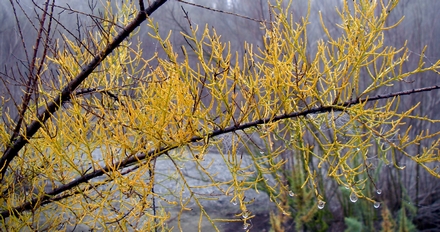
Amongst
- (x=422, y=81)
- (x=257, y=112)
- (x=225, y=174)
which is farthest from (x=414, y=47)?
(x=257, y=112)

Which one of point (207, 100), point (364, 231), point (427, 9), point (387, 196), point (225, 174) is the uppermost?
point (427, 9)

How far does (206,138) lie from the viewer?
65.3 inches

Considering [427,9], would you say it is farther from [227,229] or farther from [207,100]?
[227,229]

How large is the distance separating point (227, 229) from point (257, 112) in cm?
658

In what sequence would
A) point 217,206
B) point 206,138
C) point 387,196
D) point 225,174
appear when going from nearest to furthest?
1. point 206,138
2. point 387,196
3. point 217,206
4. point 225,174

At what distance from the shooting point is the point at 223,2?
7.08 meters

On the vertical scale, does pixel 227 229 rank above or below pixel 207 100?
below

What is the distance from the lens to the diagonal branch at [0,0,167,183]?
5.50ft

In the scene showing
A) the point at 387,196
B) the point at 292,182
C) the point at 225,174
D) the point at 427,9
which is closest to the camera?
the point at 292,182

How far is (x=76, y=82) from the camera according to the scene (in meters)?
1.87

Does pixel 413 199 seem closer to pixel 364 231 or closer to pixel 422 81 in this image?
pixel 364 231

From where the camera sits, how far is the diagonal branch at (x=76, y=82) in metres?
1.68

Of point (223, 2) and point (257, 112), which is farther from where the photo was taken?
point (223, 2)

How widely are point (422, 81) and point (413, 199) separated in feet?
6.56
